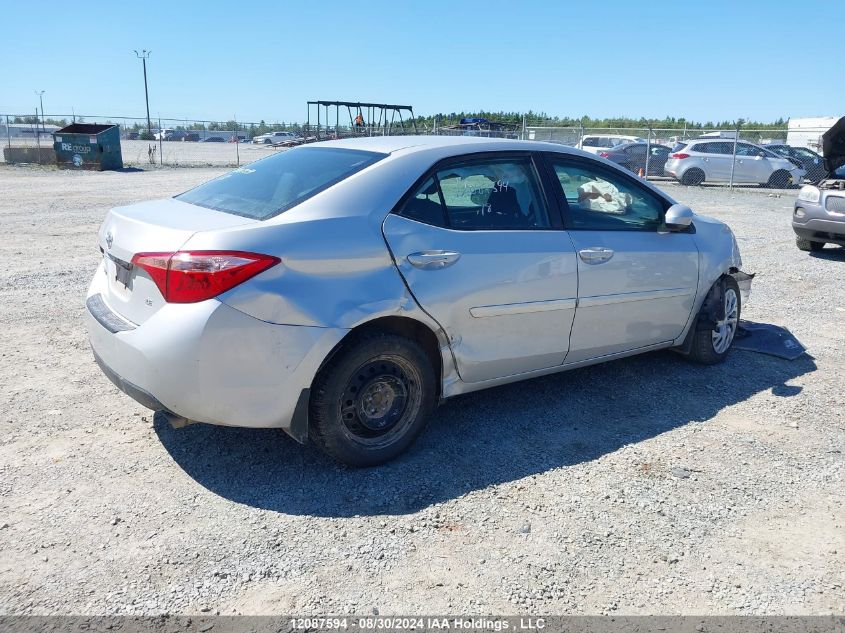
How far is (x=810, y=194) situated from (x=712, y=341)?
6465mm

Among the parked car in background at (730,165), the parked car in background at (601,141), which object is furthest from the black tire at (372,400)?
the parked car in background at (601,141)

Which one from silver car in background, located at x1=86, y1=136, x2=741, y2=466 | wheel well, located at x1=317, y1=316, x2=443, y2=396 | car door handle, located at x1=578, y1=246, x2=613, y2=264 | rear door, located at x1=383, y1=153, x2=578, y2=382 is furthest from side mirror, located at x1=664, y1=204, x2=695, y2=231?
wheel well, located at x1=317, y1=316, x2=443, y2=396

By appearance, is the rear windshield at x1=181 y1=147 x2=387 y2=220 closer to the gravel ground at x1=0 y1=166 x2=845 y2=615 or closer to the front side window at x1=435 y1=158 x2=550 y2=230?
the front side window at x1=435 y1=158 x2=550 y2=230

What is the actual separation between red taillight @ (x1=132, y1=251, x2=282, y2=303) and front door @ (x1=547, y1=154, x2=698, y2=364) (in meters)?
2.08

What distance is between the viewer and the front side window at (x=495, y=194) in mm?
4070

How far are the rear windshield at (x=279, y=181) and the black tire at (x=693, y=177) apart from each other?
21.8 meters

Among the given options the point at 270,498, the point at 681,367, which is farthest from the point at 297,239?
the point at 681,367

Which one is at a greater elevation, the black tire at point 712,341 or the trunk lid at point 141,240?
the trunk lid at point 141,240

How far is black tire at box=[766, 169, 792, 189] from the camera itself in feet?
75.7

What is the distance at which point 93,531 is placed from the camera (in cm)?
317

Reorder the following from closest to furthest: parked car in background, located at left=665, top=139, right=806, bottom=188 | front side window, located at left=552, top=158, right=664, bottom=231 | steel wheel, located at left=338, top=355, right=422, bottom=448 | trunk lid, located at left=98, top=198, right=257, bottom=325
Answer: trunk lid, located at left=98, top=198, right=257, bottom=325, steel wheel, located at left=338, top=355, right=422, bottom=448, front side window, located at left=552, top=158, right=664, bottom=231, parked car in background, located at left=665, top=139, right=806, bottom=188

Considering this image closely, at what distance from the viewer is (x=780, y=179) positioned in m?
23.1

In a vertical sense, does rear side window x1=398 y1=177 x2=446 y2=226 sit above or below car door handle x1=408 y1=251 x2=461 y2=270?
above

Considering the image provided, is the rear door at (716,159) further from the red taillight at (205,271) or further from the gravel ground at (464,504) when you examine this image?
the red taillight at (205,271)
